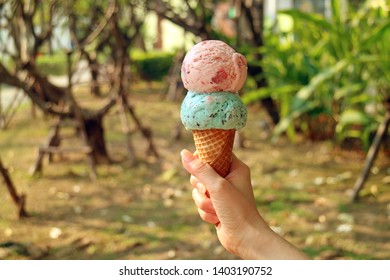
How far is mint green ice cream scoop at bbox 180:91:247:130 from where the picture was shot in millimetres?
1337

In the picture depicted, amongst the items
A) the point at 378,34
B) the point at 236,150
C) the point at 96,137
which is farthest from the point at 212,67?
the point at 236,150

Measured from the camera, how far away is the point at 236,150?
5.49 meters

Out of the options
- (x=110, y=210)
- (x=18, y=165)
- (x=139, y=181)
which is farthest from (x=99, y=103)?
(x=110, y=210)

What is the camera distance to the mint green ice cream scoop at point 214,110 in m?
1.34

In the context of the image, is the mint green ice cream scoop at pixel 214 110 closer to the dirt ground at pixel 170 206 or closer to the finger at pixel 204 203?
the finger at pixel 204 203

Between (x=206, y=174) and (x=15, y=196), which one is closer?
(x=206, y=174)

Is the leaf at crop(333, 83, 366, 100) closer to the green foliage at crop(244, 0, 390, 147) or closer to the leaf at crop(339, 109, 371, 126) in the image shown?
the green foliage at crop(244, 0, 390, 147)

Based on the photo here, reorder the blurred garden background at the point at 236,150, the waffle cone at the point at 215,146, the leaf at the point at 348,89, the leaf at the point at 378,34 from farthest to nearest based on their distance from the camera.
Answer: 1. the leaf at the point at 348,89
2. the blurred garden background at the point at 236,150
3. the leaf at the point at 378,34
4. the waffle cone at the point at 215,146

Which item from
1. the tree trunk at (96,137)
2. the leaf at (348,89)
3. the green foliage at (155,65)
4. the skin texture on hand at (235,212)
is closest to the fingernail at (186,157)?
the skin texture on hand at (235,212)

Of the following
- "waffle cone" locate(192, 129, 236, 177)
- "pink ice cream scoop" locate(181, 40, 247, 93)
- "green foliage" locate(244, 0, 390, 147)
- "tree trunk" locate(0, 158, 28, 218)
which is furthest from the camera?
"green foliage" locate(244, 0, 390, 147)

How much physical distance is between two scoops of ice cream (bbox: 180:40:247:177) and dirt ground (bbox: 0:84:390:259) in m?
1.99

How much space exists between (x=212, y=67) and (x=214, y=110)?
10cm

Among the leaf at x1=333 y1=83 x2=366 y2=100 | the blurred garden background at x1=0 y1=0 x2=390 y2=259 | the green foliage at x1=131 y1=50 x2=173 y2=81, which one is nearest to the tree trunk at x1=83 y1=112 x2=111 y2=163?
the blurred garden background at x1=0 y1=0 x2=390 y2=259

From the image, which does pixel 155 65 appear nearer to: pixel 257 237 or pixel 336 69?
pixel 336 69
